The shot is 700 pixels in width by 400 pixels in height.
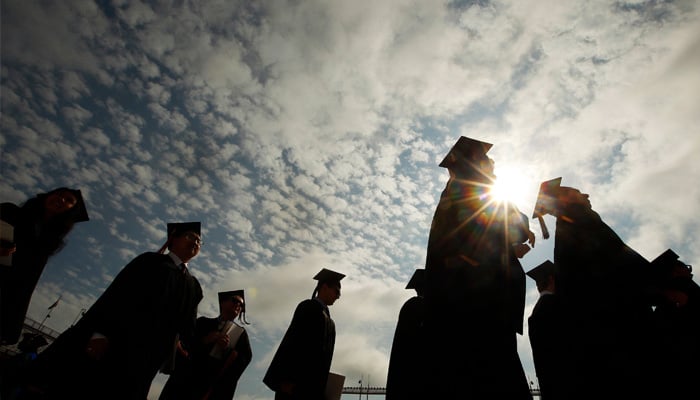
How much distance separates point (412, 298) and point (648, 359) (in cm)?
250

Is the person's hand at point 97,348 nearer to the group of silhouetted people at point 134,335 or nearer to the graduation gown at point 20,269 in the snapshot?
the group of silhouetted people at point 134,335

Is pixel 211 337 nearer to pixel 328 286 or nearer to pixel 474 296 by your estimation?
pixel 328 286

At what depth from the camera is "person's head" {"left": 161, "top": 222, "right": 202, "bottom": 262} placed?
407cm

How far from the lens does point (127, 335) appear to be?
9.89 ft

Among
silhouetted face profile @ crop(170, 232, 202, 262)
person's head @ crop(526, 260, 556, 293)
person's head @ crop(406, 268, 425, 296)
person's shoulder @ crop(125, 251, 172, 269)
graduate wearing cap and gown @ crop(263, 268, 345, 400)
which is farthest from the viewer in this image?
person's head @ crop(526, 260, 556, 293)

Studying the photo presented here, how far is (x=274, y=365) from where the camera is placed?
488 cm

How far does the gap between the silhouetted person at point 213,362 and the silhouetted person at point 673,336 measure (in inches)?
224

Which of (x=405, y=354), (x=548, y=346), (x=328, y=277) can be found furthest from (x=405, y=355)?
(x=328, y=277)

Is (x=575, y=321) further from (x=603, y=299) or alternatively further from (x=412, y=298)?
(x=412, y=298)

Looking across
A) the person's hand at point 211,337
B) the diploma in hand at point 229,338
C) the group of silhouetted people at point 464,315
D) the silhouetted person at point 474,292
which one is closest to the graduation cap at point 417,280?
the group of silhouetted people at point 464,315

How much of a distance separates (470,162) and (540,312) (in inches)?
123

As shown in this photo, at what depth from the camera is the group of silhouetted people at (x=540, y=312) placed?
2.30 meters

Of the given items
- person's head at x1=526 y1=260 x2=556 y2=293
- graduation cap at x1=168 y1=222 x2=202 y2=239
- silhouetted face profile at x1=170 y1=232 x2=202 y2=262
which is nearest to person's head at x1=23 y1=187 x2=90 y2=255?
graduation cap at x1=168 y1=222 x2=202 y2=239

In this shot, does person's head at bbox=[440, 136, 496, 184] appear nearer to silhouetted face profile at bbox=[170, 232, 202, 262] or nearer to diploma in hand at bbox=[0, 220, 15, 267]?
silhouetted face profile at bbox=[170, 232, 202, 262]
